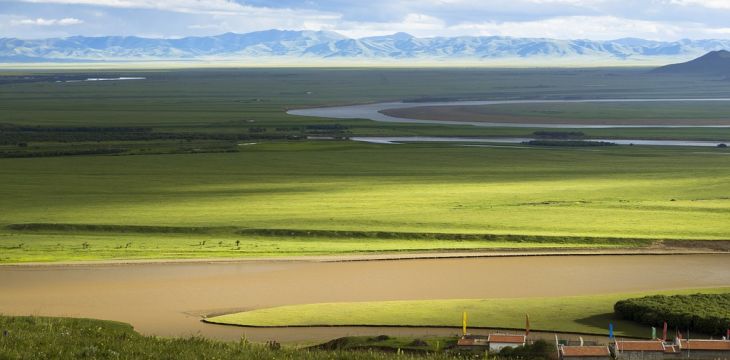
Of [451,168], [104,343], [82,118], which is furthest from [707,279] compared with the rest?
[82,118]

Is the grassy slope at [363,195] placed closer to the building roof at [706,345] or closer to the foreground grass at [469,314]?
the foreground grass at [469,314]

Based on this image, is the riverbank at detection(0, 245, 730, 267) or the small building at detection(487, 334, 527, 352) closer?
the small building at detection(487, 334, 527, 352)

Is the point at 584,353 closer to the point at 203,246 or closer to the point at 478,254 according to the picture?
the point at 478,254

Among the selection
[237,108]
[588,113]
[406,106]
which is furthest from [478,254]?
[406,106]

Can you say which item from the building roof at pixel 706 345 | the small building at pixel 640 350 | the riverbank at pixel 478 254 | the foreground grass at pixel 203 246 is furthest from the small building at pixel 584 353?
the foreground grass at pixel 203 246

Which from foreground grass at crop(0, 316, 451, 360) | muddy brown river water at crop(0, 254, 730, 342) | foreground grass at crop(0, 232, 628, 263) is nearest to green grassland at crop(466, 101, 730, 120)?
foreground grass at crop(0, 232, 628, 263)

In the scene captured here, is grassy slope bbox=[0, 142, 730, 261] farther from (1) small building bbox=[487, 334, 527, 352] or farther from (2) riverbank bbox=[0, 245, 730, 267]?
(1) small building bbox=[487, 334, 527, 352]

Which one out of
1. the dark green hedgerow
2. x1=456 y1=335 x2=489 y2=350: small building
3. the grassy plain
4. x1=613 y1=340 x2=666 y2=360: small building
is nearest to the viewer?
x1=613 y1=340 x2=666 y2=360: small building
